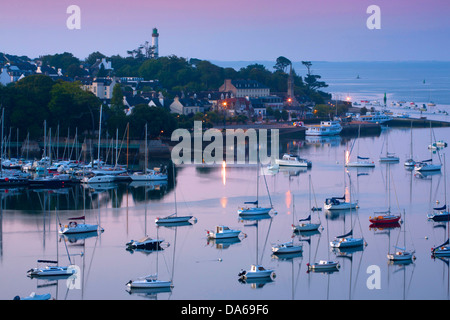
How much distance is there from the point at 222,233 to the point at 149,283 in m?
3.24

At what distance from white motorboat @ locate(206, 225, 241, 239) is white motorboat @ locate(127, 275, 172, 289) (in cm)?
298

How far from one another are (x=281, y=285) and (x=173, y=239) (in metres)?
3.19

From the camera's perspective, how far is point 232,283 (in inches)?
486

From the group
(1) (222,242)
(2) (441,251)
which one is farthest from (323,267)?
(1) (222,242)

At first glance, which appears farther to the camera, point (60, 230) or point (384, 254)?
point (60, 230)

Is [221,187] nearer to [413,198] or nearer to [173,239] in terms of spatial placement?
[413,198]

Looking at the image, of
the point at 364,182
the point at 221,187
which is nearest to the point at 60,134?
the point at 221,187

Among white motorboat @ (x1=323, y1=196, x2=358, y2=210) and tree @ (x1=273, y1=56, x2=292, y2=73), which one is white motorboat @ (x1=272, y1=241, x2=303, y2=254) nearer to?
white motorboat @ (x1=323, y1=196, x2=358, y2=210)

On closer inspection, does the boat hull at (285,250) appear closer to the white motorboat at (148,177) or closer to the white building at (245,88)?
the white motorboat at (148,177)

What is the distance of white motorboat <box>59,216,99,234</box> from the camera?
15023 mm

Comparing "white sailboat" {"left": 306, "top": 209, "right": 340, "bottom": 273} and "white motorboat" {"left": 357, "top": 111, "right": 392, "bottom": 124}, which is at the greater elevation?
"white motorboat" {"left": 357, "top": 111, "right": 392, "bottom": 124}

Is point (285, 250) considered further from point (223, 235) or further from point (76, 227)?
point (76, 227)

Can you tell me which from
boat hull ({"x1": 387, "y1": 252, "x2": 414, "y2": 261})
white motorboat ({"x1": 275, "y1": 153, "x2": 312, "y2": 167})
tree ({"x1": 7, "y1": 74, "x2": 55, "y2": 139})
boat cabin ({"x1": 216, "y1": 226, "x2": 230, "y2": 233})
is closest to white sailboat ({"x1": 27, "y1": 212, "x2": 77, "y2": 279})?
boat cabin ({"x1": 216, "y1": 226, "x2": 230, "y2": 233})

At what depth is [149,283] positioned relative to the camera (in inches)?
468
